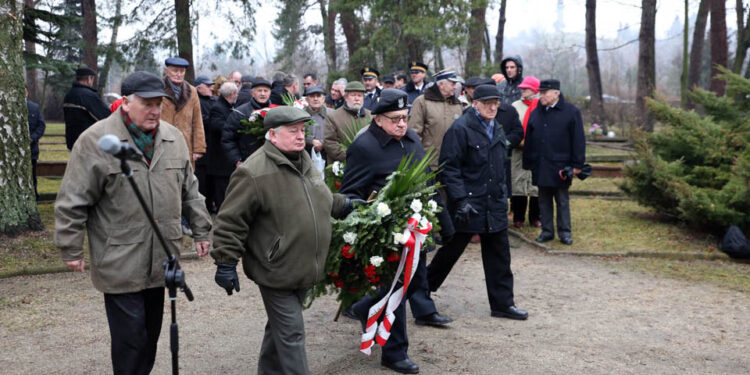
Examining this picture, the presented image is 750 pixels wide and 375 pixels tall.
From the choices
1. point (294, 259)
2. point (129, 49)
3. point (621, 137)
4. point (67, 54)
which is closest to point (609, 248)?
point (294, 259)

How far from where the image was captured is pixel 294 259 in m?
4.60

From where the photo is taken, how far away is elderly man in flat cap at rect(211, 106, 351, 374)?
4523 millimetres

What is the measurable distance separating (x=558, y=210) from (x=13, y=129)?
7121mm

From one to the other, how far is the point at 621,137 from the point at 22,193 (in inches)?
909

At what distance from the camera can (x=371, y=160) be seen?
5.82 m

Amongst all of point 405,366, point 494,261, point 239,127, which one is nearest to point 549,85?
point 494,261

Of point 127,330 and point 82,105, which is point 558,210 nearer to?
point 82,105

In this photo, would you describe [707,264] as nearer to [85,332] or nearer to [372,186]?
[372,186]

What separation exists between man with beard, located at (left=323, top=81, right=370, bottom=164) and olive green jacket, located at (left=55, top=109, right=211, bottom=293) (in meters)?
4.72

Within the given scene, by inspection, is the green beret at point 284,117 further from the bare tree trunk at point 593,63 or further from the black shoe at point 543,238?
the bare tree trunk at point 593,63

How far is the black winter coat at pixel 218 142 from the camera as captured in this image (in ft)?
36.3

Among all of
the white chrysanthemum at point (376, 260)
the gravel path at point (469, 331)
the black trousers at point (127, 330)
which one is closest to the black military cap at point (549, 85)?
the gravel path at point (469, 331)

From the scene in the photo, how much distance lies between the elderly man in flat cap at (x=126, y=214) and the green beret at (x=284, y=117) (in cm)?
62

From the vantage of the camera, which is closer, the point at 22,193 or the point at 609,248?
the point at 22,193
